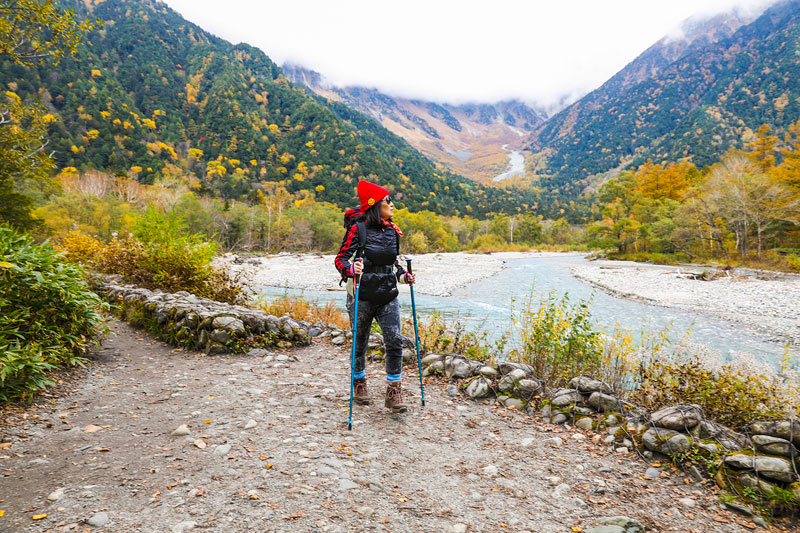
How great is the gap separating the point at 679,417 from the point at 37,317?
8147 mm

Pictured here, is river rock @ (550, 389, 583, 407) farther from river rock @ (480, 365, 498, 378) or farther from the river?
the river

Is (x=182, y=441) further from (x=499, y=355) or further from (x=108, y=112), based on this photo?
(x=108, y=112)

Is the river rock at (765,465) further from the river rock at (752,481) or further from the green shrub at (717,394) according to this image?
the green shrub at (717,394)

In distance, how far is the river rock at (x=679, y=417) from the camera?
148 inches

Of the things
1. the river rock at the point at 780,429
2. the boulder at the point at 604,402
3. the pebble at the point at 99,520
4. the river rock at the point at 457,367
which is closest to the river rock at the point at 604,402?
the boulder at the point at 604,402

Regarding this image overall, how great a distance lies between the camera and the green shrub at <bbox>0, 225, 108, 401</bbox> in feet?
13.0

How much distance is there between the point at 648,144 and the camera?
7697 inches

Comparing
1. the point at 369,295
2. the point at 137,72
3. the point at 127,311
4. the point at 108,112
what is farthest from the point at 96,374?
the point at 137,72

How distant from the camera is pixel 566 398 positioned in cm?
473

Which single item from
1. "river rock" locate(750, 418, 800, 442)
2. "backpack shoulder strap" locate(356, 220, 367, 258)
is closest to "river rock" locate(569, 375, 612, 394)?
"river rock" locate(750, 418, 800, 442)

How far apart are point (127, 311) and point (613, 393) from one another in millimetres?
10342

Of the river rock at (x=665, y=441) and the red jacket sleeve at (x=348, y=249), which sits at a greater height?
the red jacket sleeve at (x=348, y=249)

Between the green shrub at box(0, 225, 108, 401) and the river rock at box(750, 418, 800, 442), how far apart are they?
777 cm

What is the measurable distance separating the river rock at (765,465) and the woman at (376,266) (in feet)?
10.9
